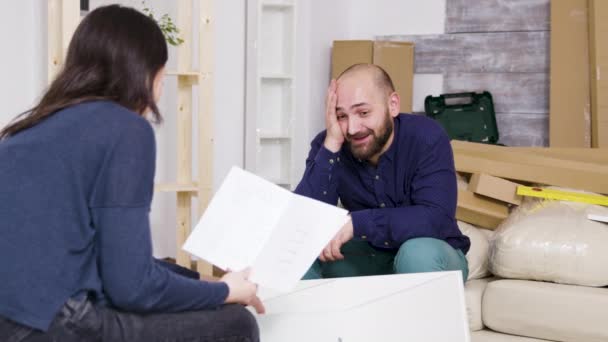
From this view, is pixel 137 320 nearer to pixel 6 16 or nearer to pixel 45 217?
pixel 45 217

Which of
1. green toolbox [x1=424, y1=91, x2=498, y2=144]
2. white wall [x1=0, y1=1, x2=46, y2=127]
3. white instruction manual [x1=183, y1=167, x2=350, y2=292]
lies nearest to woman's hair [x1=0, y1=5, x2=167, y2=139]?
white instruction manual [x1=183, y1=167, x2=350, y2=292]

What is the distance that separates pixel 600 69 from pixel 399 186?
5.64 feet

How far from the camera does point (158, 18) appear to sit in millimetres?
4219

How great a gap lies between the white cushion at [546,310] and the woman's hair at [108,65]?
140cm

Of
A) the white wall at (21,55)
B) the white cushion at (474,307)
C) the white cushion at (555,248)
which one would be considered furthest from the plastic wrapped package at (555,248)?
the white wall at (21,55)

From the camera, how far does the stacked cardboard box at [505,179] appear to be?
2.76 meters

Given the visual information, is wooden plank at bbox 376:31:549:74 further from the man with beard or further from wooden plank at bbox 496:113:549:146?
the man with beard

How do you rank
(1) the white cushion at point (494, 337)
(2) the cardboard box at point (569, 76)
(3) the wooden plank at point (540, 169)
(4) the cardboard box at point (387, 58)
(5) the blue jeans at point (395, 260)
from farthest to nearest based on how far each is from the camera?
(4) the cardboard box at point (387, 58), (2) the cardboard box at point (569, 76), (3) the wooden plank at point (540, 169), (1) the white cushion at point (494, 337), (5) the blue jeans at point (395, 260)

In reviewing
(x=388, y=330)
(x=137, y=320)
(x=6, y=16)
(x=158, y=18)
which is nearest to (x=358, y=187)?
(x=388, y=330)

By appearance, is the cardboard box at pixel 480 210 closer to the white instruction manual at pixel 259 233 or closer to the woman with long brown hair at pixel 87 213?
the white instruction manual at pixel 259 233

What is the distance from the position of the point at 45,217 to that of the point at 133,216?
131 millimetres

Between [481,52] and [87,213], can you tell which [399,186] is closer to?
[87,213]

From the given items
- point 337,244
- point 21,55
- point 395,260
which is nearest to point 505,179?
point 395,260

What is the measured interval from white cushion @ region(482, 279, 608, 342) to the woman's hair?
4.58ft
